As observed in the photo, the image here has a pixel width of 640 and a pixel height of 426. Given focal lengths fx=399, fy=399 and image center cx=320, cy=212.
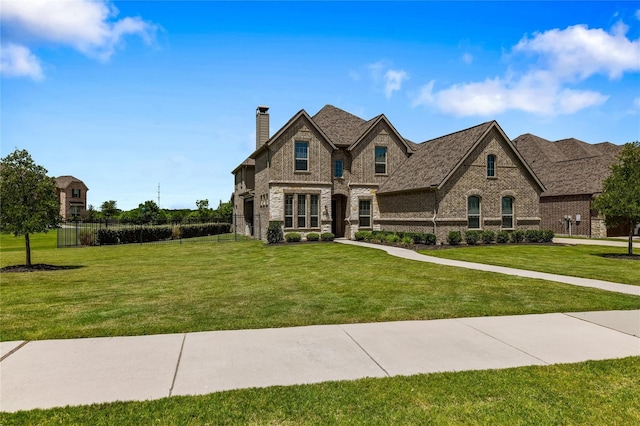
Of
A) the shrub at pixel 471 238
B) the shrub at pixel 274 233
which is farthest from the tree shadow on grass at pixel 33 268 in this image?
the shrub at pixel 471 238

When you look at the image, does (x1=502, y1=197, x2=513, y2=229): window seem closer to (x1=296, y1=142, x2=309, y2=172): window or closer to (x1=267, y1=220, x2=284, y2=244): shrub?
(x1=296, y1=142, x2=309, y2=172): window

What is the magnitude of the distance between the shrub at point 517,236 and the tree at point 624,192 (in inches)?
260

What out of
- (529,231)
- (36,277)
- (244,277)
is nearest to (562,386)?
(244,277)

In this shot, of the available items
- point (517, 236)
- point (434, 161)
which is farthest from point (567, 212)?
point (434, 161)

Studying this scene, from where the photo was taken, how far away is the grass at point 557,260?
1351 cm

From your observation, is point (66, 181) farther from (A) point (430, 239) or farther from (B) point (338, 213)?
(A) point (430, 239)

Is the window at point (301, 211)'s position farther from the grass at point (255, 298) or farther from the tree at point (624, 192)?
the tree at point (624, 192)

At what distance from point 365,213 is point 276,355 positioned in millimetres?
25435

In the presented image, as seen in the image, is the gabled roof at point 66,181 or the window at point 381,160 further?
the gabled roof at point 66,181

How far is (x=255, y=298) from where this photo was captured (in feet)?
30.7

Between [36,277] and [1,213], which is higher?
[1,213]

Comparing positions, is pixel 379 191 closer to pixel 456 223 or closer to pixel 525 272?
pixel 456 223

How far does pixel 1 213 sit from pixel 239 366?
14.0 meters

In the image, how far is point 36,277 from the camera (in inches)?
514
